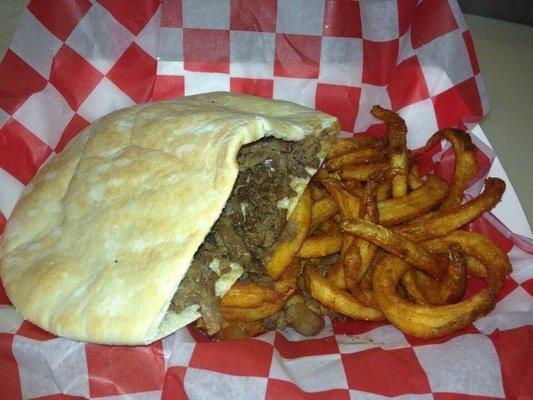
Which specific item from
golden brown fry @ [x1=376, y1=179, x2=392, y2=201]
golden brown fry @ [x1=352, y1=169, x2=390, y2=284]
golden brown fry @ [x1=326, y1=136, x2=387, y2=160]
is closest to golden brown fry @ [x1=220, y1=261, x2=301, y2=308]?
golden brown fry @ [x1=352, y1=169, x2=390, y2=284]

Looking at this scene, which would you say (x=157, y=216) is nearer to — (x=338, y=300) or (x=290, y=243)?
(x=290, y=243)

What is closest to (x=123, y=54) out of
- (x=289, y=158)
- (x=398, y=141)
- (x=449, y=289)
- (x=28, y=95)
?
(x=28, y=95)

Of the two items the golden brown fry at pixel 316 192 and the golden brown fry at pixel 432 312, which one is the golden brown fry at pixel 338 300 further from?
the golden brown fry at pixel 316 192

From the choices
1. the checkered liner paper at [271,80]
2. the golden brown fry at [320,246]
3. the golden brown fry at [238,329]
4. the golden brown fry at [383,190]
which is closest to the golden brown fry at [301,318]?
the checkered liner paper at [271,80]

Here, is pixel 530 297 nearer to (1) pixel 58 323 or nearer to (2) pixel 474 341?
(2) pixel 474 341

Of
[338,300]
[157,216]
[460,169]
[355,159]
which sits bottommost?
[338,300]

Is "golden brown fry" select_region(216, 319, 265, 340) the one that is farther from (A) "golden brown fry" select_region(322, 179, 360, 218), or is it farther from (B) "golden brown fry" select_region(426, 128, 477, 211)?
(B) "golden brown fry" select_region(426, 128, 477, 211)

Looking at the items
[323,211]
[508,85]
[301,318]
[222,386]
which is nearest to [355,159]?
[323,211]
